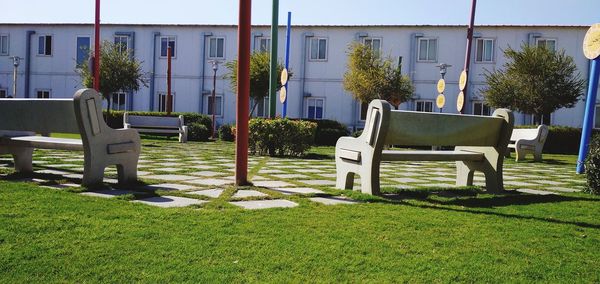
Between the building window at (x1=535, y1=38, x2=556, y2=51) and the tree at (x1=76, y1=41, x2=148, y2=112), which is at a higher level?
the building window at (x1=535, y1=38, x2=556, y2=51)

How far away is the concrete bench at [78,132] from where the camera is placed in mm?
6289

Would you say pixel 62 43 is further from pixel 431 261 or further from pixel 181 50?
pixel 431 261

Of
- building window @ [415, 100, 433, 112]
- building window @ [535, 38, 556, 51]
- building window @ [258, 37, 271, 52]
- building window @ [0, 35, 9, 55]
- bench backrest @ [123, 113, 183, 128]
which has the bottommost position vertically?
bench backrest @ [123, 113, 183, 128]

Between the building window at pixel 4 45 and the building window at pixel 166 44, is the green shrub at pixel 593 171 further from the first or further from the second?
the building window at pixel 4 45

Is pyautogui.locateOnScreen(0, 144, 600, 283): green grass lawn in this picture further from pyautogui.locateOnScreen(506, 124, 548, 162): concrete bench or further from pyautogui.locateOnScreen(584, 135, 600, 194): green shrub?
pyautogui.locateOnScreen(506, 124, 548, 162): concrete bench

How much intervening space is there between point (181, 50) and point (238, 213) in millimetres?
30150

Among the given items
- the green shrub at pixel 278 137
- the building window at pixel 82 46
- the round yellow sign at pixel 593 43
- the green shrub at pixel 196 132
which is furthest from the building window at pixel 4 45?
the round yellow sign at pixel 593 43

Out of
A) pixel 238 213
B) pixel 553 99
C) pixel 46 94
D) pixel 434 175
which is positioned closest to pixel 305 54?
pixel 553 99

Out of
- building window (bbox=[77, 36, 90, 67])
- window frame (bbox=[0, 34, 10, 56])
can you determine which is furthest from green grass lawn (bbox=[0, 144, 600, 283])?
window frame (bbox=[0, 34, 10, 56])

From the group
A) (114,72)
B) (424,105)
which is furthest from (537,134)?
(114,72)

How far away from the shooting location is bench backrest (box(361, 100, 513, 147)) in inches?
242

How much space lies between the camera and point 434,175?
982 centimetres

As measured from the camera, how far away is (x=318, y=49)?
32.4 m

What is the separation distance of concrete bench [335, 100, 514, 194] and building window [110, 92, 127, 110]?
98.0 feet
